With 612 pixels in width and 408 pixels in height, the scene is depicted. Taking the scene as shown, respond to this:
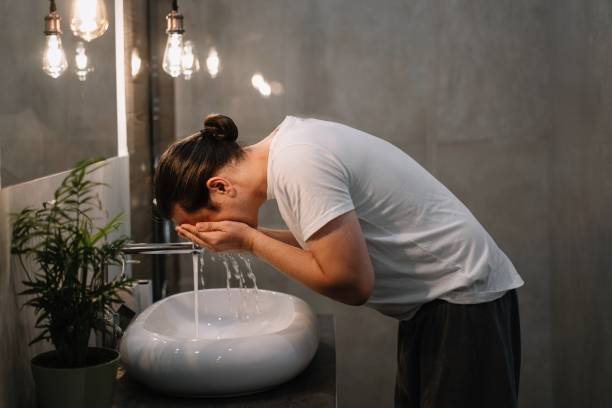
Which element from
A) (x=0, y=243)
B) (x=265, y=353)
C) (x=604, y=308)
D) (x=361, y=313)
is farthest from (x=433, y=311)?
(x=361, y=313)

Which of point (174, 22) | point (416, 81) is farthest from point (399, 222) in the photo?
point (416, 81)

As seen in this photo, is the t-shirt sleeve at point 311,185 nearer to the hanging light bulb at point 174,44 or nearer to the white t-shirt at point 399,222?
the white t-shirt at point 399,222

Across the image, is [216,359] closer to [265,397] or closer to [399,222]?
[265,397]

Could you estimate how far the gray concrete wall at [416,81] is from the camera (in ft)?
9.76

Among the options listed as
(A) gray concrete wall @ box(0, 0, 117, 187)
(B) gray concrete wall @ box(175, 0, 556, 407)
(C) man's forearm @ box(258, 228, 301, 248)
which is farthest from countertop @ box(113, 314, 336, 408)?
(B) gray concrete wall @ box(175, 0, 556, 407)

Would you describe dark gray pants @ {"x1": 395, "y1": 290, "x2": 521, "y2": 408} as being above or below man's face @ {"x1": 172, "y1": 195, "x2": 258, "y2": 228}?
below

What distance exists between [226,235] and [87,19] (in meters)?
0.59

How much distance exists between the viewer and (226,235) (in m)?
1.41

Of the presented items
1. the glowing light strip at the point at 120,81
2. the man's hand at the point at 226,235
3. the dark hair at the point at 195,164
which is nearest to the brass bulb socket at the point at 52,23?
the dark hair at the point at 195,164

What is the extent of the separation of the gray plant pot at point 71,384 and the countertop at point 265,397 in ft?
0.86

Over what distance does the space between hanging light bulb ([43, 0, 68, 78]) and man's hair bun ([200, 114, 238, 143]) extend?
1.04ft

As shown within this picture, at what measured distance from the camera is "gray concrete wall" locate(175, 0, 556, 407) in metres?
2.97

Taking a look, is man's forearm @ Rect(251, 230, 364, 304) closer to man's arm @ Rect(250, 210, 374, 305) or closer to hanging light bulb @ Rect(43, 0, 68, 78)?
man's arm @ Rect(250, 210, 374, 305)

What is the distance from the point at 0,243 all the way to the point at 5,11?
0.37 meters
